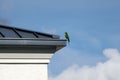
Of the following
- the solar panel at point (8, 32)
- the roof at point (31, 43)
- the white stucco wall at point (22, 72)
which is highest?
the solar panel at point (8, 32)

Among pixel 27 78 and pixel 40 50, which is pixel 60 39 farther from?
pixel 27 78

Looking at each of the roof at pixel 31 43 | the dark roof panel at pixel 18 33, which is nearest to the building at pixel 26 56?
the roof at pixel 31 43

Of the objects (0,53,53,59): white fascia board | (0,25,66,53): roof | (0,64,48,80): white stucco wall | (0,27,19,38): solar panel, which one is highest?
(0,27,19,38): solar panel

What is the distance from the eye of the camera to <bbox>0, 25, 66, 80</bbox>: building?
509 inches

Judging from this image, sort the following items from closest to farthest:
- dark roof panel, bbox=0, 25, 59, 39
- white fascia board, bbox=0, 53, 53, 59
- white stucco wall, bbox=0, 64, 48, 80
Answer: white stucco wall, bbox=0, 64, 48, 80 < white fascia board, bbox=0, 53, 53, 59 < dark roof panel, bbox=0, 25, 59, 39

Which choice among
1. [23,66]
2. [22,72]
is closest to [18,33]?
[23,66]

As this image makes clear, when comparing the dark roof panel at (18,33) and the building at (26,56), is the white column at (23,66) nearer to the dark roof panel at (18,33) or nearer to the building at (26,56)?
the building at (26,56)

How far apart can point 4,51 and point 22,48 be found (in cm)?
69

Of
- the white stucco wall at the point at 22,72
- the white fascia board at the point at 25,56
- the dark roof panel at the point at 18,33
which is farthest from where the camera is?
the dark roof panel at the point at 18,33

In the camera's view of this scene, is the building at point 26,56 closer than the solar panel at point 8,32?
Yes

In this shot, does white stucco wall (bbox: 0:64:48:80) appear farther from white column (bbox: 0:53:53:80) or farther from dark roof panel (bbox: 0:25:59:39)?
dark roof panel (bbox: 0:25:59:39)

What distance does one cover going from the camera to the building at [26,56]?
12930mm

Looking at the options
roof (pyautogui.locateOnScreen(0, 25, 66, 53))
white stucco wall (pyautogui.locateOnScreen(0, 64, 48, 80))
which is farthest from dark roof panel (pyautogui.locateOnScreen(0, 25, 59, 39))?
white stucco wall (pyautogui.locateOnScreen(0, 64, 48, 80))

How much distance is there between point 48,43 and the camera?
1309 centimetres
